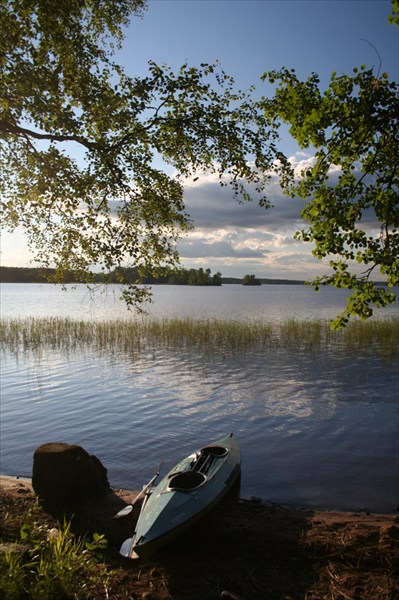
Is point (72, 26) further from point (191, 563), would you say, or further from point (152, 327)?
point (152, 327)

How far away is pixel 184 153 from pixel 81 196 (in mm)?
2921

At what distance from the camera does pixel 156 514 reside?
617 centimetres

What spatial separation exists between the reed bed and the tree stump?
17.3 metres

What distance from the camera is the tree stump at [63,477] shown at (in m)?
7.46

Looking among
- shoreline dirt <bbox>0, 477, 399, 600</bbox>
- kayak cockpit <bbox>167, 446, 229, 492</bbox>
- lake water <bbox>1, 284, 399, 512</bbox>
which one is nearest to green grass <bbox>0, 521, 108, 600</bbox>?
shoreline dirt <bbox>0, 477, 399, 600</bbox>

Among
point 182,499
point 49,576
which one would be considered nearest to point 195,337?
point 182,499

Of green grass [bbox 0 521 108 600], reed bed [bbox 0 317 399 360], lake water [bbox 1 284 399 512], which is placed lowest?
lake water [bbox 1 284 399 512]

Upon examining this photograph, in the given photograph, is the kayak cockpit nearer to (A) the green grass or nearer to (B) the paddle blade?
(B) the paddle blade

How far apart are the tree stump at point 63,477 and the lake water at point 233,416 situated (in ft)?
6.41

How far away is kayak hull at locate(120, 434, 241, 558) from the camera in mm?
5770

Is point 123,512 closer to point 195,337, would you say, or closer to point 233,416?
point 233,416

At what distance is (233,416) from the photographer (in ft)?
46.1

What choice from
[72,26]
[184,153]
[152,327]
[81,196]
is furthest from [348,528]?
[152,327]

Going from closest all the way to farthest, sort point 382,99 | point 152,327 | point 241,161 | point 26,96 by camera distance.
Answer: point 382,99, point 26,96, point 241,161, point 152,327
